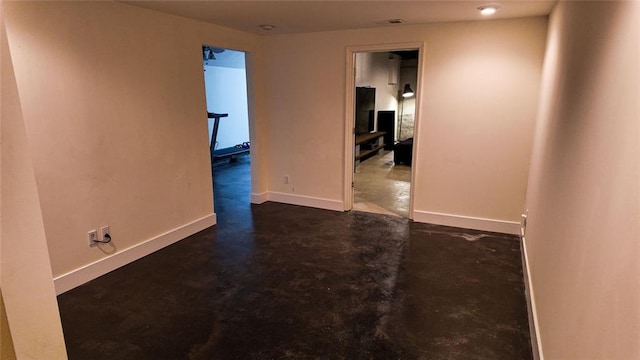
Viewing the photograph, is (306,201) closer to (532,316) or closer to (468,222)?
(468,222)

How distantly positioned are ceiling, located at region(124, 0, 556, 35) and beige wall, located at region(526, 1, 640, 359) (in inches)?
42.1

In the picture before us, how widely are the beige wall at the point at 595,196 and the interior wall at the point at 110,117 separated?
119 inches

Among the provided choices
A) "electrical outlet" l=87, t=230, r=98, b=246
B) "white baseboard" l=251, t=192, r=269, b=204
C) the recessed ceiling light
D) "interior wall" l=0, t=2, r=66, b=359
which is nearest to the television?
"white baseboard" l=251, t=192, r=269, b=204

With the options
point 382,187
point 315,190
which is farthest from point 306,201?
point 382,187

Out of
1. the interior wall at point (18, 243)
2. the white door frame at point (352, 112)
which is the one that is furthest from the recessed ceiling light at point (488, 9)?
the interior wall at point (18, 243)

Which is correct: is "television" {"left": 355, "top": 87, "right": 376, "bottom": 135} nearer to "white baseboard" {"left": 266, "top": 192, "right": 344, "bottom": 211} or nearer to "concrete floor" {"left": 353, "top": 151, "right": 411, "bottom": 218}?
"concrete floor" {"left": 353, "top": 151, "right": 411, "bottom": 218}

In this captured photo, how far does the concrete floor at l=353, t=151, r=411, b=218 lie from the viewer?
4.68m

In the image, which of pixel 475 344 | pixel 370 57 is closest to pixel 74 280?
pixel 475 344

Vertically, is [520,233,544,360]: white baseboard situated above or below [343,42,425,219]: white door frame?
below

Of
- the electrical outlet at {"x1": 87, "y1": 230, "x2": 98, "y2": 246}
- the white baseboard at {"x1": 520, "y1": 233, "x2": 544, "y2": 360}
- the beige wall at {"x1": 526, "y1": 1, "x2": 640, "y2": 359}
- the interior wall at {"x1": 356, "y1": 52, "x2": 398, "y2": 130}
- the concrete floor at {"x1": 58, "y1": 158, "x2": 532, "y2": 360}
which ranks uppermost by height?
the interior wall at {"x1": 356, "y1": 52, "x2": 398, "y2": 130}

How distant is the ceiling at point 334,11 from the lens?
2.83m

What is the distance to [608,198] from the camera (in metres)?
1.06

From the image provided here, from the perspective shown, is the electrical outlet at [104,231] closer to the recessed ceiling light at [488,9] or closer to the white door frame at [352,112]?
the white door frame at [352,112]

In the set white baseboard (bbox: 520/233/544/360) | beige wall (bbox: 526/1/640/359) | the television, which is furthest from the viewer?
the television
